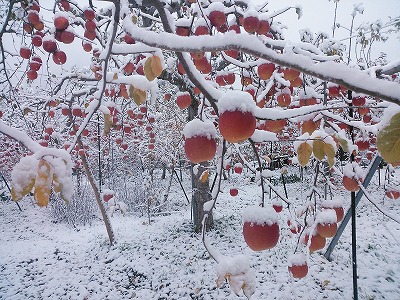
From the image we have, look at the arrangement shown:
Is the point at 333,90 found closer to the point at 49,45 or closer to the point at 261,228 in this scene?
the point at 261,228

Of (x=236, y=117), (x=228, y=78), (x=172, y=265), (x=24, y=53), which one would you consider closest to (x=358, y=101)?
(x=228, y=78)

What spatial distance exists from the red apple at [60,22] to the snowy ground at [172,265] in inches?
115

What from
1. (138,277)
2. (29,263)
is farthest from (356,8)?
(29,263)

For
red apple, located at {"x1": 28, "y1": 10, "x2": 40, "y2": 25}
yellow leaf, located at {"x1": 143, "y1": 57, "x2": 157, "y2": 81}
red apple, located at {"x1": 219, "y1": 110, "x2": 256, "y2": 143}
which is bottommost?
red apple, located at {"x1": 219, "y1": 110, "x2": 256, "y2": 143}

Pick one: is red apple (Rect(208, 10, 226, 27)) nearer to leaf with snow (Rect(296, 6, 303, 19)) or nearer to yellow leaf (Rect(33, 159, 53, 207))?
leaf with snow (Rect(296, 6, 303, 19))

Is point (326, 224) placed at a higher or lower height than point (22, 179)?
lower

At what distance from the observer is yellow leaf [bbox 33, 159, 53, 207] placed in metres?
0.75

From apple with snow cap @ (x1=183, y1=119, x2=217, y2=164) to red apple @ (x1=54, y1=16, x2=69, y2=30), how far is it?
1480mm

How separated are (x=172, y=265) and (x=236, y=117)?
4116 millimetres

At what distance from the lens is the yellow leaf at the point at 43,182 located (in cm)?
75

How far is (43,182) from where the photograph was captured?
754 millimetres

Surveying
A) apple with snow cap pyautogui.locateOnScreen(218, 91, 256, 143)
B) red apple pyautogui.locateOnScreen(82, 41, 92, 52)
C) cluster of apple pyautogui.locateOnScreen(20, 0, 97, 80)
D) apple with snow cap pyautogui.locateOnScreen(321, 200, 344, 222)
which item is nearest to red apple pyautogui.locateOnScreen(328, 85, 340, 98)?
apple with snow cap pyautogui.locateOnScreen(321, 200, 344, 222)

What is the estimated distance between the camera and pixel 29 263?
4.99 m

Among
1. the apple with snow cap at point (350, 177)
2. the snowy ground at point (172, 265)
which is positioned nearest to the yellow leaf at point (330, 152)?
the apple with snow cap at point (350, 177)
